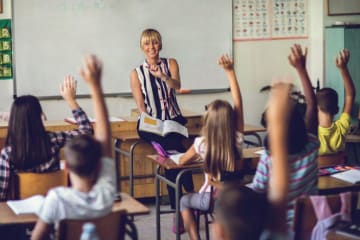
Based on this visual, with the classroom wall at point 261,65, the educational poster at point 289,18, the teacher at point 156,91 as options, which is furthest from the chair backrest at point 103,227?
the educational poster at point 289,18

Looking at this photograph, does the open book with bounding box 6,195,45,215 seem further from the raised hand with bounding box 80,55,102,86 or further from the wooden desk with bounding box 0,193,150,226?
the raised hand with bounding box 80,55,102,86

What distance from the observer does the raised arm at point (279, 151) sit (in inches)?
93.0

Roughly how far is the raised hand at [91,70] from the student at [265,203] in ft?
2.64

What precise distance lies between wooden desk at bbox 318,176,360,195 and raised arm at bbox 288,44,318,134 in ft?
1.19

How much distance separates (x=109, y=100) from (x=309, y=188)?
13.8 ft

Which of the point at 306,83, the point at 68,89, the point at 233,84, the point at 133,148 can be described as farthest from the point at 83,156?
the point at 133,148

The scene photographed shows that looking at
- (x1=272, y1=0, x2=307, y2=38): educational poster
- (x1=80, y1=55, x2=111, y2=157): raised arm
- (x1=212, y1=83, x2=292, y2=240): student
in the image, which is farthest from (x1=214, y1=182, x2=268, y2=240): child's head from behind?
(x1=272, y1=0, x2=307, y2=38): educational poster

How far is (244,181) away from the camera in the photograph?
4.46 meters

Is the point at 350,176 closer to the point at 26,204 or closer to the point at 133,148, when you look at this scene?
the point at 26,204

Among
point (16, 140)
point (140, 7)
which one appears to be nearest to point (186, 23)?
point (140, 7)

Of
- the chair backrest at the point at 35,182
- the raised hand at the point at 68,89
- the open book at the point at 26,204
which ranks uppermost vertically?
the raised hand at the point at 68,89

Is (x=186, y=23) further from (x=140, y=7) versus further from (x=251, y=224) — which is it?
(x=251, y=224)

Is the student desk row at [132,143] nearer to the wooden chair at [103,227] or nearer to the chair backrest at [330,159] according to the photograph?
the chair backrest at [330,159]

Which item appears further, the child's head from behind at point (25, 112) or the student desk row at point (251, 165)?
the student desk row at point (251, 165)
